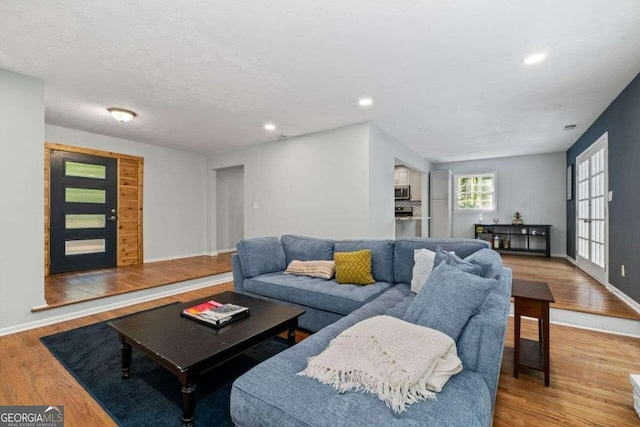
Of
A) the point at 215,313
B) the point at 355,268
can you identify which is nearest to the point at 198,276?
the point at 215,313

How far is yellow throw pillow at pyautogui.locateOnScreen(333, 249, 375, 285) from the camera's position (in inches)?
110

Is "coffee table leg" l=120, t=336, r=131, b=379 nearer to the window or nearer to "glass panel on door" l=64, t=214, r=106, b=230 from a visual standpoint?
"glass panel on door" l=64, t=214, r=106, b=230

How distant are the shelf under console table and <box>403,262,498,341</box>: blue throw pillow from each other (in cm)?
645

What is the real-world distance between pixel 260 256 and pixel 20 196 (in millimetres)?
2437

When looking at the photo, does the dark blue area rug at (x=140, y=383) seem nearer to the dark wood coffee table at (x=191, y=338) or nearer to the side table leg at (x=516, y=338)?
the dark wood coffee table at (x=191, y=338)

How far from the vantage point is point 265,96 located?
3486 mm

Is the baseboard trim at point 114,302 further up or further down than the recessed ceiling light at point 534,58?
further down

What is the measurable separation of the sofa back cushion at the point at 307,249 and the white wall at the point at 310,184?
1238 millimetres

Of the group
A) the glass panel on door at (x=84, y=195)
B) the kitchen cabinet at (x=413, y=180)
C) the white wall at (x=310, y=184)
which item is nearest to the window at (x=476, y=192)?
the kitchen cabinet at (x=413, y=180)

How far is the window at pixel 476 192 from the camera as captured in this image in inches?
294

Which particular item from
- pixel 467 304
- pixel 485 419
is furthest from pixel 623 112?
pixel 485 419

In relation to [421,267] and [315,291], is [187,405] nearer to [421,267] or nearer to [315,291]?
[315,291]

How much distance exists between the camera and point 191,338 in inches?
69.6

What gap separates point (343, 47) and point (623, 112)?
11.1 ft
